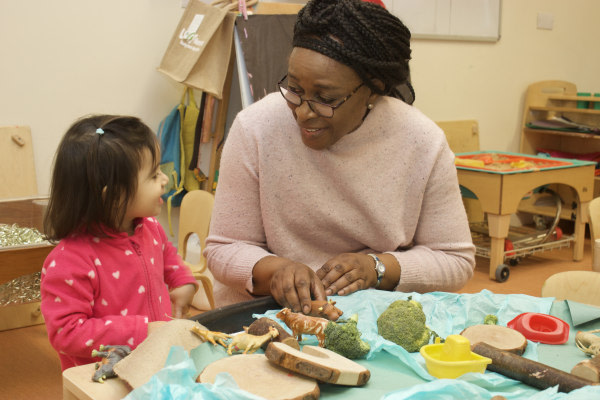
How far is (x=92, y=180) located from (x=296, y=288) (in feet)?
1.62

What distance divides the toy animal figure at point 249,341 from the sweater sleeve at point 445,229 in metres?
0.70

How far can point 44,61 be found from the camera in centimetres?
330

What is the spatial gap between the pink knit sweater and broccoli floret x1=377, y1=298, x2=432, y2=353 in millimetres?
529

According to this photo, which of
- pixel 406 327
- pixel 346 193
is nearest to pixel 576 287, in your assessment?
pixel 346 193

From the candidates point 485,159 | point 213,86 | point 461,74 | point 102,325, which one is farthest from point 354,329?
point 461,74

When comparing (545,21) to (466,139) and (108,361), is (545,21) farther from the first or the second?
(108,361)

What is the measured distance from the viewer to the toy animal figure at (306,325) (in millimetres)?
1069

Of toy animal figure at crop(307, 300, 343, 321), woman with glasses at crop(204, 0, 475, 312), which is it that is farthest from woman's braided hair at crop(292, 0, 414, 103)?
toy animal figure at crop(307, 300, 343, 321)

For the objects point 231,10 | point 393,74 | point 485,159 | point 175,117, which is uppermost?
point 231,10

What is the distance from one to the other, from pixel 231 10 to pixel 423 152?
7.01 feet

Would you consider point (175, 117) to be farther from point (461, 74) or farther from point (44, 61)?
point (461, 74)

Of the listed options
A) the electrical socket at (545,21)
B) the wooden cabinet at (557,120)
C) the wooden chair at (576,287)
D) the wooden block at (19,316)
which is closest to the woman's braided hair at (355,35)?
the wooden chair at (576,287)

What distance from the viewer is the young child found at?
1.31m

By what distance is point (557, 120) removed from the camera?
539cm
